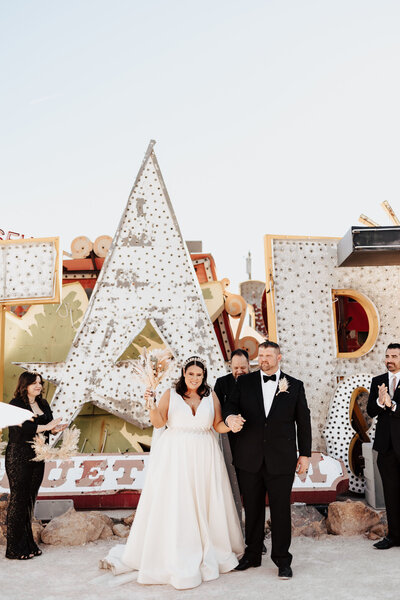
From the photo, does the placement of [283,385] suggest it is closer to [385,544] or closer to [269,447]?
[269,447]

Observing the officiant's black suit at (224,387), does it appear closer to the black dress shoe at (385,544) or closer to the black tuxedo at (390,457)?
the black tuxedo at (390,457)

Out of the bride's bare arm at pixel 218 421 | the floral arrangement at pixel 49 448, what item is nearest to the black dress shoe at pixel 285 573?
the bride's bare arm at pixel 218 421

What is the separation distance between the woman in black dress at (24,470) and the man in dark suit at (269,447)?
1.69m

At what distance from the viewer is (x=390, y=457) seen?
4.84m

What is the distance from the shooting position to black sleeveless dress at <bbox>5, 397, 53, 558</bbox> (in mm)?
4543

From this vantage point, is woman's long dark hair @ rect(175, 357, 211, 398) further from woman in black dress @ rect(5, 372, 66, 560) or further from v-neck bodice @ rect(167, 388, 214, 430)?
woman in black dress @ rect(5, 372, 66, 560)

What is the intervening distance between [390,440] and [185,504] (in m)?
2.00

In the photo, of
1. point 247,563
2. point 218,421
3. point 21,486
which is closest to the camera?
point 247,563

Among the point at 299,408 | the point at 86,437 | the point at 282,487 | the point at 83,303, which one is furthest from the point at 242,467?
the point at 83,303

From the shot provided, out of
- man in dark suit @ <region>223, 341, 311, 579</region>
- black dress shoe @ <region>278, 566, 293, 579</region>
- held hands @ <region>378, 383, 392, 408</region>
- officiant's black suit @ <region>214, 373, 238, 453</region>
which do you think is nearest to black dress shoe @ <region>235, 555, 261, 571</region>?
man in dark suit @ <region>223, 341, 311, 579</region>

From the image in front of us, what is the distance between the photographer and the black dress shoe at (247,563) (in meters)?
4.10

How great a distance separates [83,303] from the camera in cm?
930

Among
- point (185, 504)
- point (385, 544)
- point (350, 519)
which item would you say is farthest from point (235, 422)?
point (350, 519)

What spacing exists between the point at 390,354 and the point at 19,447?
3.41 meters
